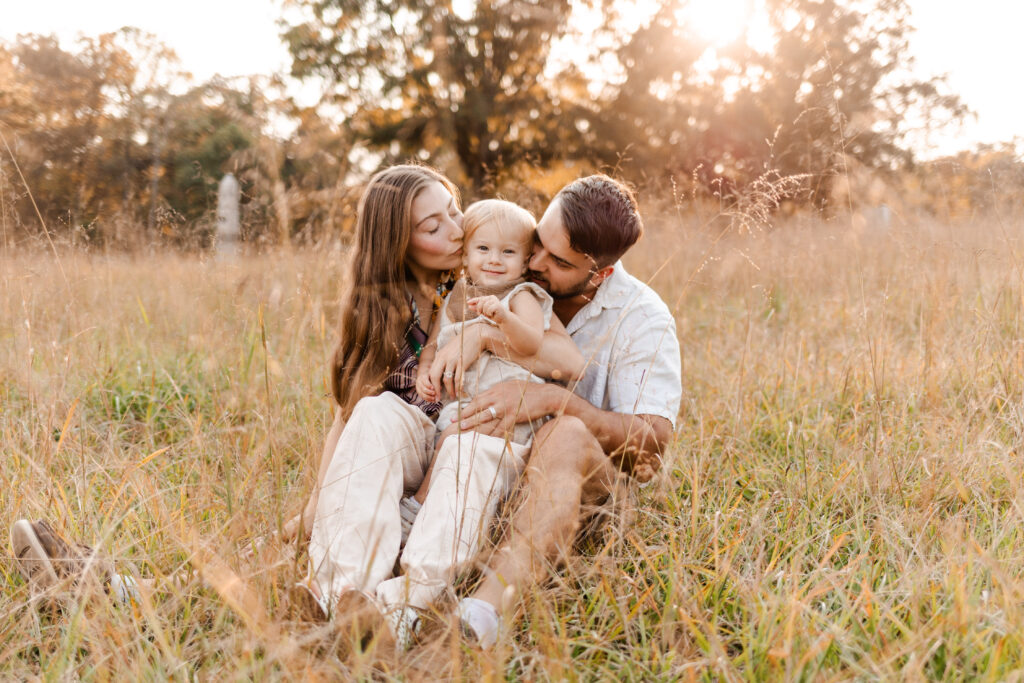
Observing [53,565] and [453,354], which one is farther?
[453,354]

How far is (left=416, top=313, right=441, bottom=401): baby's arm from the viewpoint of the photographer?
2119 millimetres

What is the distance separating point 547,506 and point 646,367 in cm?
70

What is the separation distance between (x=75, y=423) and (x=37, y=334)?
0.60 meters

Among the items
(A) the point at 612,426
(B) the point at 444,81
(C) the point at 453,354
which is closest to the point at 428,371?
(C) the point at 453,354

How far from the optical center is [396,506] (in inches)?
70.2

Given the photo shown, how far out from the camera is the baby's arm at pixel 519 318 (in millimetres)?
1989

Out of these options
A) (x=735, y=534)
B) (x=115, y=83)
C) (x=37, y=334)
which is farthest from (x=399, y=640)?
(x=115, y=83)

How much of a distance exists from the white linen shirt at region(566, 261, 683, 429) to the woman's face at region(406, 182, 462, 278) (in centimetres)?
49

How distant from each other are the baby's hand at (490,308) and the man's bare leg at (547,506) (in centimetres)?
33

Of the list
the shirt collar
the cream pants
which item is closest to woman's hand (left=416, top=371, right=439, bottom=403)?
the cream pants

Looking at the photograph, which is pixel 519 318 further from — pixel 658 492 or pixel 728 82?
pixel 728 82

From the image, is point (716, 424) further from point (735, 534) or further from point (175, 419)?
point (175, 419)

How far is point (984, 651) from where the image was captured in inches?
55.5

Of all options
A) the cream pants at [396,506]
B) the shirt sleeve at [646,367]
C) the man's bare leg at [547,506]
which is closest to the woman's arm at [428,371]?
the cream pants at [396,506]
